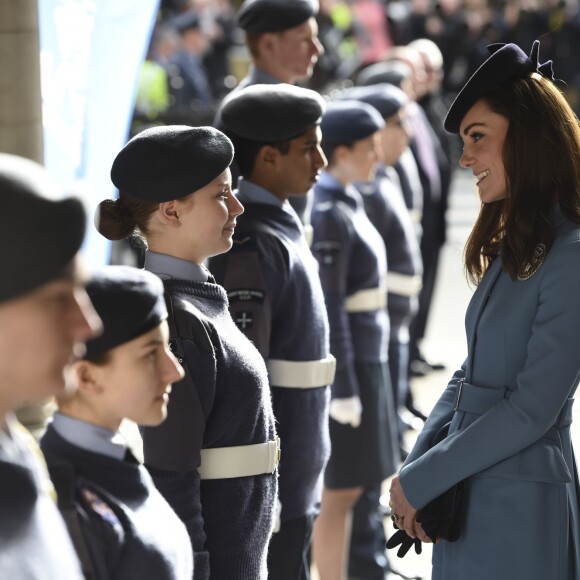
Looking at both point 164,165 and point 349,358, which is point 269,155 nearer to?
point 164,165

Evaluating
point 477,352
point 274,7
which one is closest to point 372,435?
point 274,7

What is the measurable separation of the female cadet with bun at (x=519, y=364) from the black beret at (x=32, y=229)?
1383 millimetres

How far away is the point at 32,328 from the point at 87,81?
7.42 feet

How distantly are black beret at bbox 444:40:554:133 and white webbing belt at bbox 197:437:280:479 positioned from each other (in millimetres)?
899

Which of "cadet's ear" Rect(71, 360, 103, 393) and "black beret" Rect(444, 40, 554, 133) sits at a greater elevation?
"black beret" Rect(444, 40, 554, 133)

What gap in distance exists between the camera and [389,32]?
68.1ft

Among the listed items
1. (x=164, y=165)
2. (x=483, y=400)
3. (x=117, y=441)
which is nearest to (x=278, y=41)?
(x=164, y=165)

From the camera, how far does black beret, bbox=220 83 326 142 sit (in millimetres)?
3682

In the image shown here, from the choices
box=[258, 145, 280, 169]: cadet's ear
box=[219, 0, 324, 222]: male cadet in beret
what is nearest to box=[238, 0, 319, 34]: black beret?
box=[219, 0, 324, 222]: male cadet in beret

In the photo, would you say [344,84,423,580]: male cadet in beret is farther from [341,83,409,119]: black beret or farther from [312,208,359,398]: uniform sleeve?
[312,208,359,398]: uniform sleeve

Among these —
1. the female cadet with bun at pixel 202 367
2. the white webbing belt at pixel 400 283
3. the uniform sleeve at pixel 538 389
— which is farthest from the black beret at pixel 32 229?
the white webbing belt at pixel 400 283

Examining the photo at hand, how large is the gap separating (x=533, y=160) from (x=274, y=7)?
2513 millimetres

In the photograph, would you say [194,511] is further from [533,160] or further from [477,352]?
[533,160]

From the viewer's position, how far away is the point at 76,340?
5.57ft
